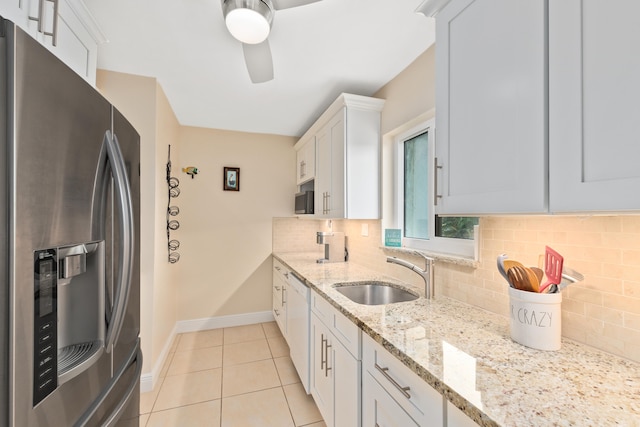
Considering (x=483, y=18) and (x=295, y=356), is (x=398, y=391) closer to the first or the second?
(x=483, y=18)

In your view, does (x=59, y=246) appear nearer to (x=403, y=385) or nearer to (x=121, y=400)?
(x=121, y=400)

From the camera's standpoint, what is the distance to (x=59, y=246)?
2.26ft

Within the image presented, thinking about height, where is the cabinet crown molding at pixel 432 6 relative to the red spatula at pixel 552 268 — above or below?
above

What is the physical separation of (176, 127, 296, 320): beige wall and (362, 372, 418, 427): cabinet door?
101 inches

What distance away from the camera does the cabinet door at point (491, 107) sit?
0.80m

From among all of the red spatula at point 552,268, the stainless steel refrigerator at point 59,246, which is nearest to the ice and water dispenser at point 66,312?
the stainless steel refrigerator at point 59,246

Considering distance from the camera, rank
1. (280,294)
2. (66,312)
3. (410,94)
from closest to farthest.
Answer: (66,312) → (410,94) → (280,294)

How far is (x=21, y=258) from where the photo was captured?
0.58 meters

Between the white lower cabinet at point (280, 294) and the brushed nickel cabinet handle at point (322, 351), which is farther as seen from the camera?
the white lower cabinet at point (280, 294)

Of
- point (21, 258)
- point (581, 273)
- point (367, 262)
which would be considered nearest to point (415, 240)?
point (367, 262)

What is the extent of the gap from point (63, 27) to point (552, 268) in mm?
2221

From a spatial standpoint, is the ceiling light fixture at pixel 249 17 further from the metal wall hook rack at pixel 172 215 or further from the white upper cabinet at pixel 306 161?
the metal wall hook rack at pixel 172 215

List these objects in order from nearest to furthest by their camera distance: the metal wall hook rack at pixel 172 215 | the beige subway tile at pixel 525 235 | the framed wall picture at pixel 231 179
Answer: the beige subway tile at pixel 525 235 < the metal wall hook rack at pixel 172 215 < the framed wall picture at pixel 231 179

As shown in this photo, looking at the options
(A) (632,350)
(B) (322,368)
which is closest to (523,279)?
(A) (632,350)
